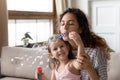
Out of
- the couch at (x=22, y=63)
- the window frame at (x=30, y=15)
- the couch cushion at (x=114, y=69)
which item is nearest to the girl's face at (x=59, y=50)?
the couch cushion at (x=114, y=69)

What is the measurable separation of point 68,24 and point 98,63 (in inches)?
10.3

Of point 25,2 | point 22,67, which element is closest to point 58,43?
point 22,67

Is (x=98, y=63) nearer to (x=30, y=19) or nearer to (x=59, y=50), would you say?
(x=59, y=50)

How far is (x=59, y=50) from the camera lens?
1.38 meters

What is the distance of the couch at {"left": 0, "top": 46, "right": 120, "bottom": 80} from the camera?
2372mm

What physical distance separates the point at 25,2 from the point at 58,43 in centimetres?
241

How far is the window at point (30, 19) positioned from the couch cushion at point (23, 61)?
0.87 meters

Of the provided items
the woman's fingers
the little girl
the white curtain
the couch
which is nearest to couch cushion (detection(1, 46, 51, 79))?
the couch

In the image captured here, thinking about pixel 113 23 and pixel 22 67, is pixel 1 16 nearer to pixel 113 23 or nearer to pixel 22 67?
pixel 22 67

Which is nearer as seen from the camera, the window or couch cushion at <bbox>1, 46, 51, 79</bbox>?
couch cushion at <bbox>1, 46, 51, 79</bbox>

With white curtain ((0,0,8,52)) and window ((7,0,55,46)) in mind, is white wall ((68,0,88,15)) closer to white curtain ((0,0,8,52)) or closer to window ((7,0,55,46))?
window ((7,0,55,46))

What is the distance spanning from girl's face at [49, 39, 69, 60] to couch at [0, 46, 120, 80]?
89 cm

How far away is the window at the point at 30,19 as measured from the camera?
3.45m

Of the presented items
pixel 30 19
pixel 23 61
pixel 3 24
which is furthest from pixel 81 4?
pixel 23 61
